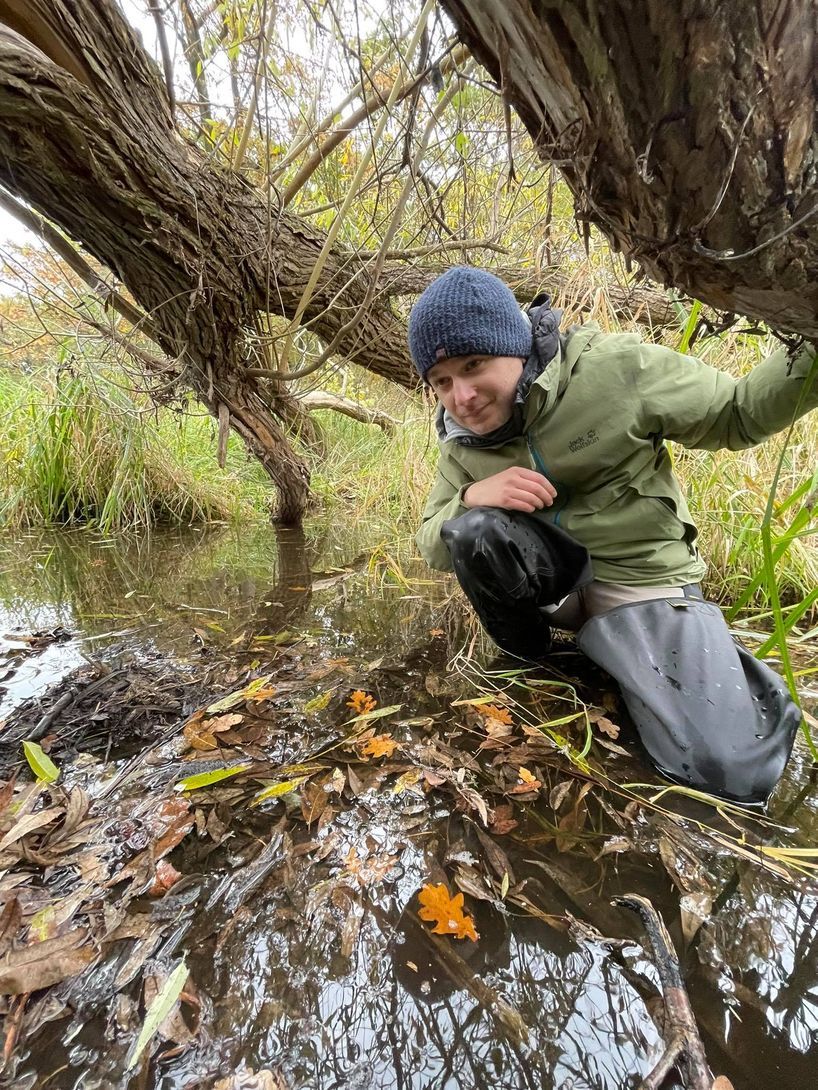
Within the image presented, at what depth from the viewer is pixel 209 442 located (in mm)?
5473

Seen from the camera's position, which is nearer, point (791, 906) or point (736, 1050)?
point (736, 1050)

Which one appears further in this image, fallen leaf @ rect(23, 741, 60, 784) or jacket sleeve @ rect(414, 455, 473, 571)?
jacket sleeve @ rect(414, 455, 473, 571)

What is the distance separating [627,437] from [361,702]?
115 centimetres

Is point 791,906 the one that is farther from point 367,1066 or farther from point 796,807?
point 367,1066

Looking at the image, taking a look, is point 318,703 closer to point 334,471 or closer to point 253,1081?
point 253,1081

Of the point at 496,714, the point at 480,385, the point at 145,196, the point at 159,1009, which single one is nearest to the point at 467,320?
the point at 480,385

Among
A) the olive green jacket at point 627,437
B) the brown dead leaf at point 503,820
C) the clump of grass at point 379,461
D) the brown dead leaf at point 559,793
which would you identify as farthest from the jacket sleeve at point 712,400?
the clump of grass at point 379,461

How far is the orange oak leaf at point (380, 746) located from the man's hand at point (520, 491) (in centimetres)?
78

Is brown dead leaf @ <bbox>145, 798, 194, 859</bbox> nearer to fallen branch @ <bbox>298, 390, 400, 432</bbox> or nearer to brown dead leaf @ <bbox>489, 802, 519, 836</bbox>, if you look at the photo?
brown dead leaf @ <bbox>489, 802, 519, 836</bbox>

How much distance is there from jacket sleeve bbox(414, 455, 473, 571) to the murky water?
1.80 feet

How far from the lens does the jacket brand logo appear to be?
5.39ft

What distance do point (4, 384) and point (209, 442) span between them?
6.51 feet

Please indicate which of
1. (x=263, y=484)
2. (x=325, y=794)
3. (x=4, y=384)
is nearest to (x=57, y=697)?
(x=325, y=794)

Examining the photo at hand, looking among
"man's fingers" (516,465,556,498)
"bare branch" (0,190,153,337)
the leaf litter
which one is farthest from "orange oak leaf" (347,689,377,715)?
"bare branch" (0,190,153,337)
